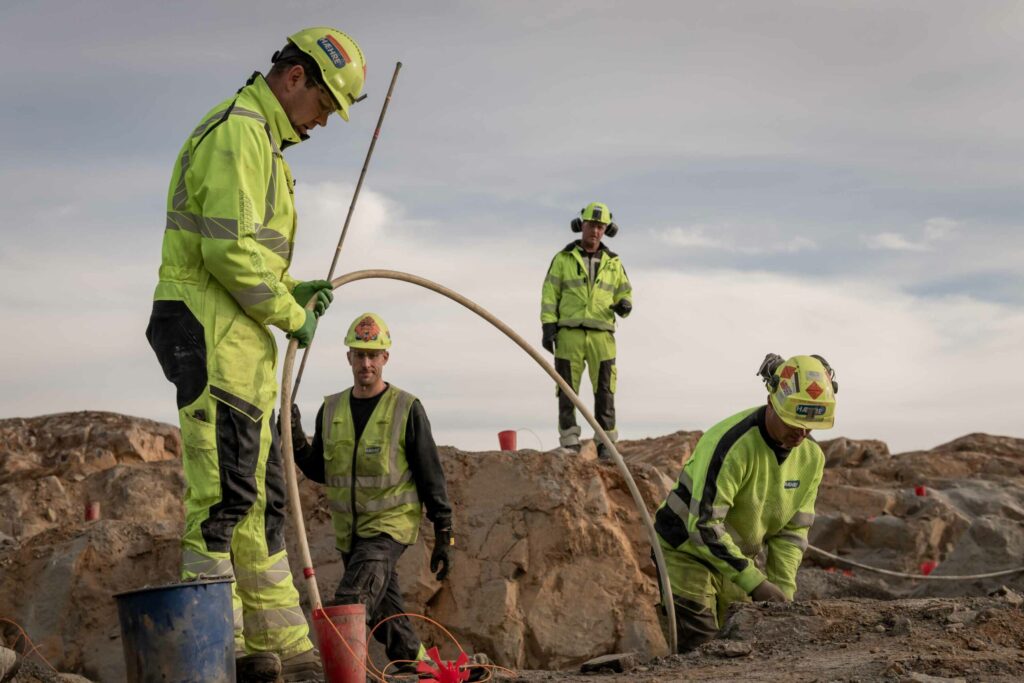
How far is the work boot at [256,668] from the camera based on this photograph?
15.8ft

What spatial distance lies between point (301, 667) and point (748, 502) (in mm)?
2941

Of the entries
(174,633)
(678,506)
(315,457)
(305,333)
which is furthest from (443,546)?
(174,633)

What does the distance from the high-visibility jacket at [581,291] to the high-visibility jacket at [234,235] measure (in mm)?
6557

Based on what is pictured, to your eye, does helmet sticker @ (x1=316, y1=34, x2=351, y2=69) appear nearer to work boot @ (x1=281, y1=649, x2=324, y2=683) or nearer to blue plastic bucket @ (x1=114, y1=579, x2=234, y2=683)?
blue plastic bucket @ (x1=114, y1=579, x2=234, y2=683)

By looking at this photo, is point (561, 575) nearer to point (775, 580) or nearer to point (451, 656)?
point (451, 656)

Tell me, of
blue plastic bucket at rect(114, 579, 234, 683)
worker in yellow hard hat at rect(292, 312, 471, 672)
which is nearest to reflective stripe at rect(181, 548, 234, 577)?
blue plastic bucket at rect(114, 579, 234, 683)

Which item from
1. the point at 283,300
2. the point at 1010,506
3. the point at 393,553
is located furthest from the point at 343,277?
the point at 1010,506

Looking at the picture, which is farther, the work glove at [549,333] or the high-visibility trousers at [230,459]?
the work glove at [549,333]

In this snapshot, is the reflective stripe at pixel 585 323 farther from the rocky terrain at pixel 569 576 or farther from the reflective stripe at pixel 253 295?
the reflective stripe at pixel 253 295

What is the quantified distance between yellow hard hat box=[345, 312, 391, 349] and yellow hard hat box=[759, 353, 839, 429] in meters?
2.21

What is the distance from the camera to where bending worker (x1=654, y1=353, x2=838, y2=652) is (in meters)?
6.70

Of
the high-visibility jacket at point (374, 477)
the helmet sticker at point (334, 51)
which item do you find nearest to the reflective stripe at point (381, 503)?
the high-visibility jacket at point (374, 477)

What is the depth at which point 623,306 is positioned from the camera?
11.5 metres

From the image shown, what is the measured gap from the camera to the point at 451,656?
866cm
